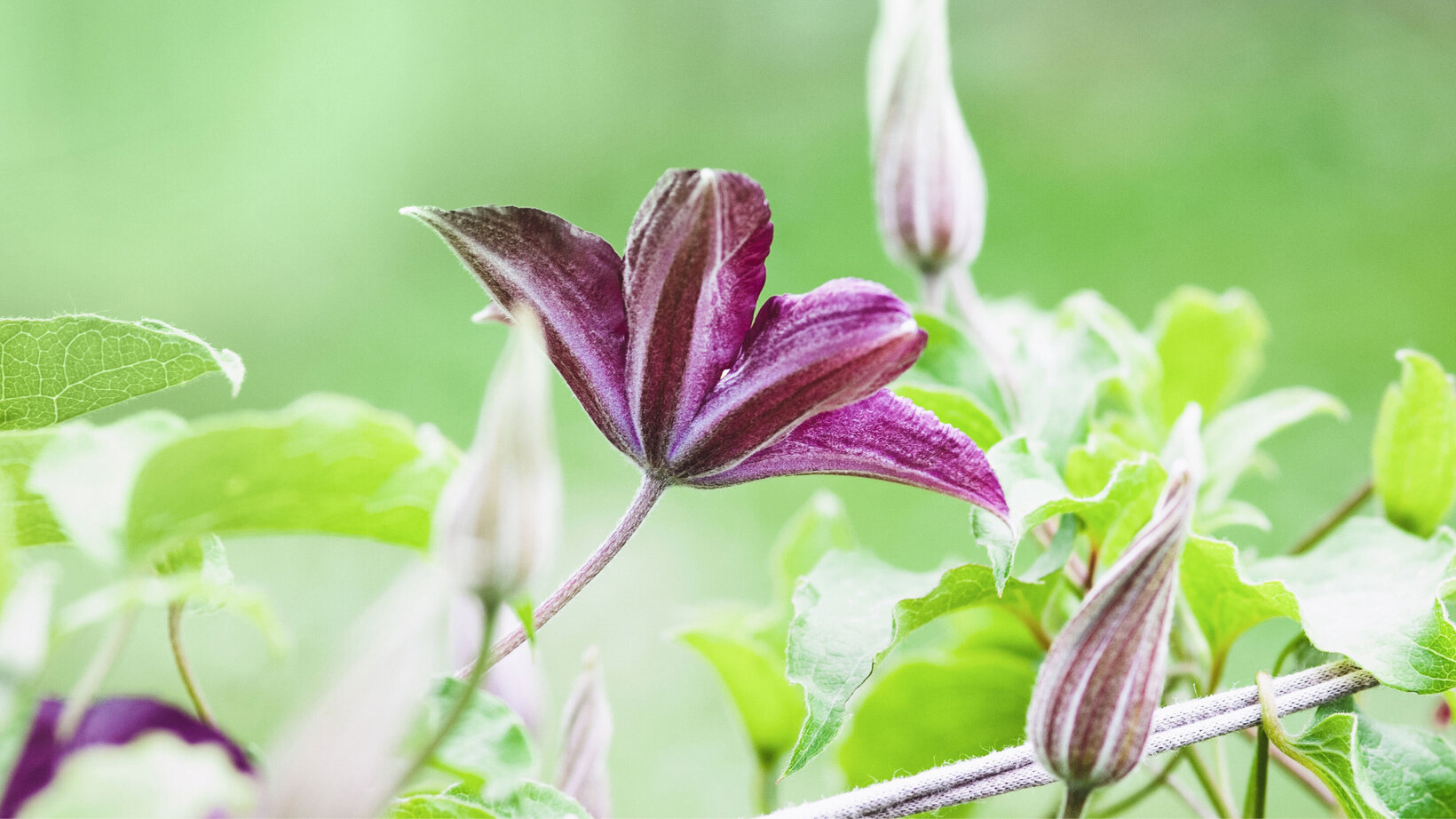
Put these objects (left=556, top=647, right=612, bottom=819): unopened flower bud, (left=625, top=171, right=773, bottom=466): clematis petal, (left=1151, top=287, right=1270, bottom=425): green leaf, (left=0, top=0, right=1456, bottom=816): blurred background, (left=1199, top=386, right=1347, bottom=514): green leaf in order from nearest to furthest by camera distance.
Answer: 1. (left=625, top=171, right=773, bottom=466): clematis petal
2. (left=556, top=647, right=612, bottom=819): unopened flower bud
3. (left=1199, top=386, right=1347, bottom=514): green leaf
4. (left=1151, top=287, right=1270, bottom=425): green leaf
5. (left=0, top=0, right=1456, bottom=816): blurred background

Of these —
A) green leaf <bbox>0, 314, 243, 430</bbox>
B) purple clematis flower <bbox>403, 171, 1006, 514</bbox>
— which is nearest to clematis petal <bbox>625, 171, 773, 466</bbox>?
purple clematis flower <bbox>403, 171, 1006, 514</bbox>

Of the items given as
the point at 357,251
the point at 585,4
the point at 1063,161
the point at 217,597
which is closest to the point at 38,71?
the point at 357,251

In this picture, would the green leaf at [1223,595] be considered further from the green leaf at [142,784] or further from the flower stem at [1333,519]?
the green leaf at [142,784]

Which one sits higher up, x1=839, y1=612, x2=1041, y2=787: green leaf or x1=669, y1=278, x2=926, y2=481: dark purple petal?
x1=669, y1=278, x2=926, y2=481: dark purple petal

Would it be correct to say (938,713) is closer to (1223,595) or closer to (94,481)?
(1223,595)

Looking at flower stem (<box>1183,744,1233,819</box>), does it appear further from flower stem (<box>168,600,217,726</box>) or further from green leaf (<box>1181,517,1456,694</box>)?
flower stem (<box>168,600,217,726</box>)

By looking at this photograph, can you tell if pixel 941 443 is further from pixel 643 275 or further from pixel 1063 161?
pixel 1063 161

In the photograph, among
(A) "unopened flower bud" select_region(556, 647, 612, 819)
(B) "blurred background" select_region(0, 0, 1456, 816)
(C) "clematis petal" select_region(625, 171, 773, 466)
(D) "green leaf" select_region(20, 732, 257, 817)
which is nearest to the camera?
(D) "green leaf" select_region(20, 732, 257, 817)
